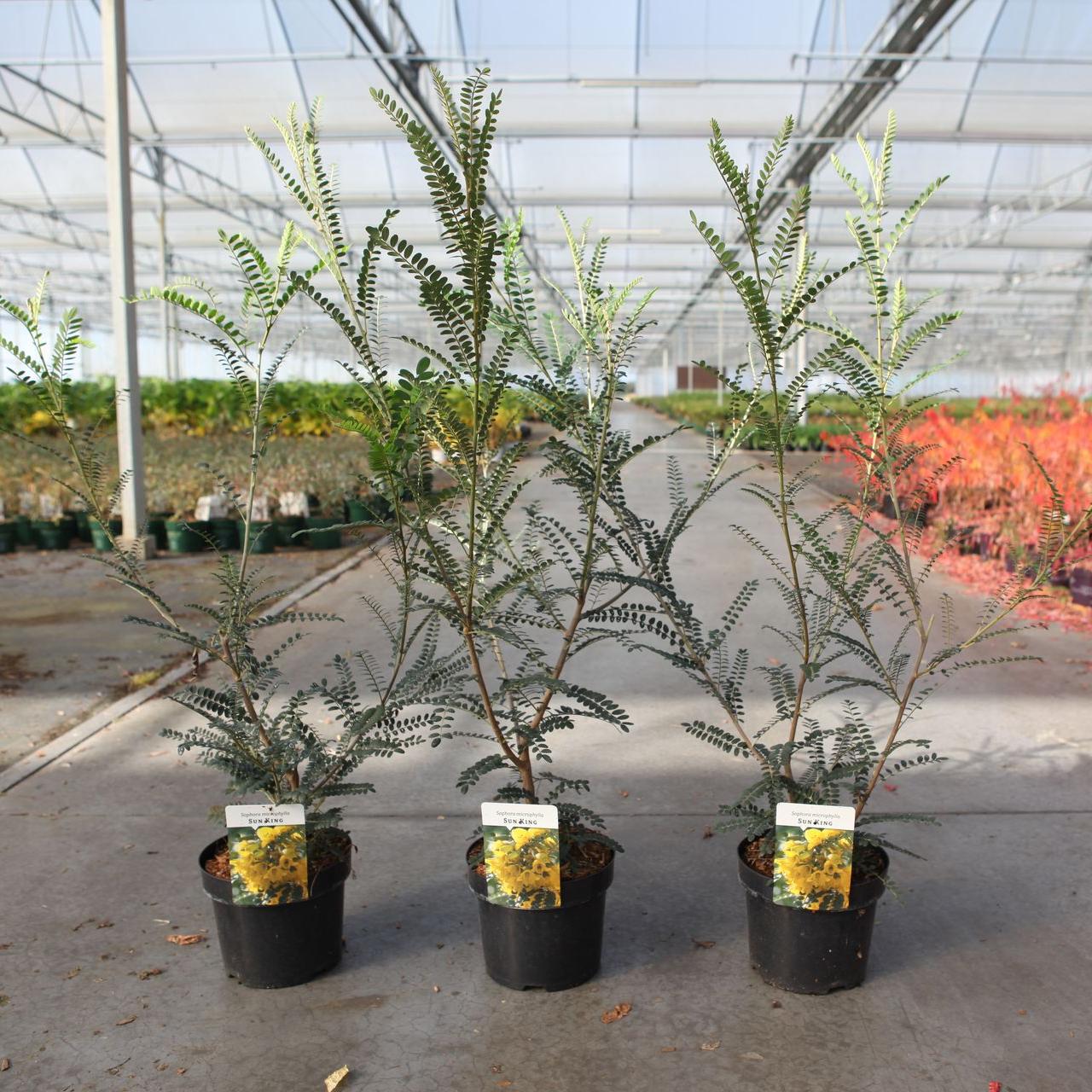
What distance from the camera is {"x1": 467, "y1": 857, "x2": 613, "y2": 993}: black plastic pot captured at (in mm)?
2305

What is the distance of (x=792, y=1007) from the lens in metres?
2.27

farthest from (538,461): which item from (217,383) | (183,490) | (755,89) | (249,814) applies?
(249,814)

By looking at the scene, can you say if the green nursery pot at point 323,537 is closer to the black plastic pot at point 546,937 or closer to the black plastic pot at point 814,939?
the black plastic pot at point 546,937

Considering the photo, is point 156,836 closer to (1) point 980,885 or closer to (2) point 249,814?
(2) point 249,814

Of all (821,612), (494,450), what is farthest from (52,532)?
(821,612)

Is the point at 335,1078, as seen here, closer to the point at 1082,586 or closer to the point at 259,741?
the point at 259,741

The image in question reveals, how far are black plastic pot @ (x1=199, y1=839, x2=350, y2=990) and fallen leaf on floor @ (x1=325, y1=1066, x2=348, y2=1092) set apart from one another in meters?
0.36

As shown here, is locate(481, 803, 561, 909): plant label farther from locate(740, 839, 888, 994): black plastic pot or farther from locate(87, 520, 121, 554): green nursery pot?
locate(87, 520, 121, 554): green nursery pot

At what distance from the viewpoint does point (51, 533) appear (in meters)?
8.45

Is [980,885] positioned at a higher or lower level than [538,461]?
lower

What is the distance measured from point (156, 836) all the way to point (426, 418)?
1750 mm

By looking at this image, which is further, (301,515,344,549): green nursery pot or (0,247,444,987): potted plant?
(301,515,344,549): green nursery pot

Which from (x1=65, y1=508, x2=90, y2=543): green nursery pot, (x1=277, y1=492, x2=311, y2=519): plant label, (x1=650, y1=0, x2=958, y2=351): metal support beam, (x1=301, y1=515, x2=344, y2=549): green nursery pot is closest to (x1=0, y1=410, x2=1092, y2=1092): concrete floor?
(x1=301, y1=515, x2=344, y2=549): green nursery pot

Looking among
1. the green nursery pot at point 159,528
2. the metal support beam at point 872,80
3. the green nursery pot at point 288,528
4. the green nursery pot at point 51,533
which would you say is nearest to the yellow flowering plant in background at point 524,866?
the green nursery pot at point 288,528
